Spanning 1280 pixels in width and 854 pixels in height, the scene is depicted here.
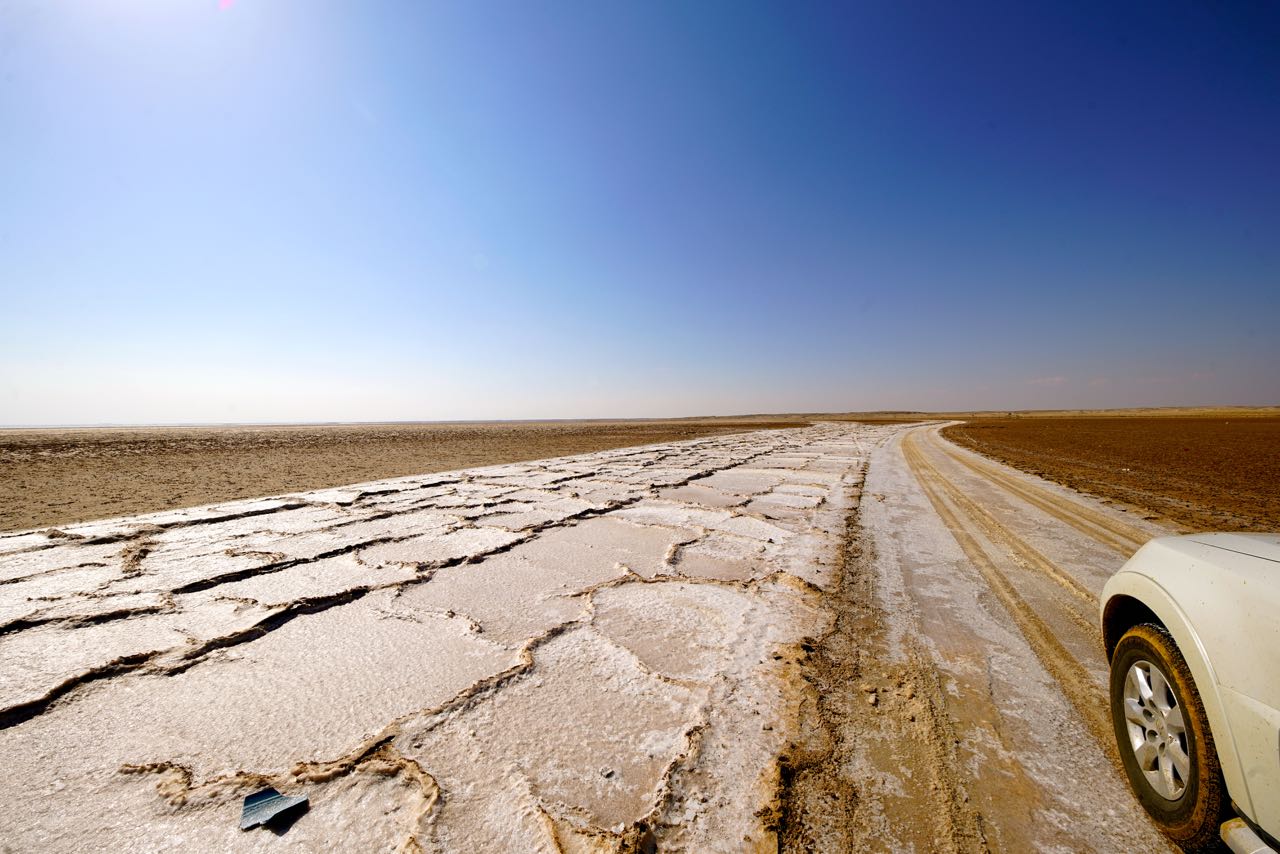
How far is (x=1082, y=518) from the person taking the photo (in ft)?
16.1

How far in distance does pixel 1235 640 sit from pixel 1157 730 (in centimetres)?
42

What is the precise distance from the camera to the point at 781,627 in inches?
97.0

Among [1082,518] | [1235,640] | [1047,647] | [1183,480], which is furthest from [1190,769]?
[1183,480]

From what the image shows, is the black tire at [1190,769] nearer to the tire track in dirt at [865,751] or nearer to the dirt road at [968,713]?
the dirt road at [968,713]

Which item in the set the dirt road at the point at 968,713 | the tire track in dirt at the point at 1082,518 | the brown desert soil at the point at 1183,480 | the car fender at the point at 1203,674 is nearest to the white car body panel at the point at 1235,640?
the car fender at the point at 1203,674

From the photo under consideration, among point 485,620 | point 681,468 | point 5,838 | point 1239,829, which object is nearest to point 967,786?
point 1239,829

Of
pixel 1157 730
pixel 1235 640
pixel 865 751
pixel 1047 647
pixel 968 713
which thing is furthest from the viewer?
pixel 1047 647

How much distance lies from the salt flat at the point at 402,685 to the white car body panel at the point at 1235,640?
1046 millimetres

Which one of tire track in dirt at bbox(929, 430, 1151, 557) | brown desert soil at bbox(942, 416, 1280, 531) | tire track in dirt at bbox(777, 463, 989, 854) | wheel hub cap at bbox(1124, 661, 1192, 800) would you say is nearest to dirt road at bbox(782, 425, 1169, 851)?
tire track in dirt at bbox(777, 463, 989, 854)

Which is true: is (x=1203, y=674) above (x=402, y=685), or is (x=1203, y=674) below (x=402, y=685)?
above

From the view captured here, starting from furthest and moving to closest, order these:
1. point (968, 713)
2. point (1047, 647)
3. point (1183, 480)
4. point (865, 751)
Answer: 1. point (1183, 480)
2. point (1047, 647)
3. point (968, 713)
4. point (865, 751)

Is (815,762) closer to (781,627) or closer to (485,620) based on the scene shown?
(781,627)

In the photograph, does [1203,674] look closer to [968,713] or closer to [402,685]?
[968,713]

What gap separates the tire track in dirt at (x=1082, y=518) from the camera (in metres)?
4.02
